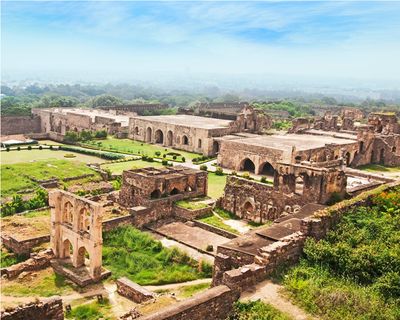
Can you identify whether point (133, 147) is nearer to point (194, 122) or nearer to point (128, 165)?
point (194, 122)

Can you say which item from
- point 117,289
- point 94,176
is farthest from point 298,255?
point 94,176

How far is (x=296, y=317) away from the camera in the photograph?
33.2 feet

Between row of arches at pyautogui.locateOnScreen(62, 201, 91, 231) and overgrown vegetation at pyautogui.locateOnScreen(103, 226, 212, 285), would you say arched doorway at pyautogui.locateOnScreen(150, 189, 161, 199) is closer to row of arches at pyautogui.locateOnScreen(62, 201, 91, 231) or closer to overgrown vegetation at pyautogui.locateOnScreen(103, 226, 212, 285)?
overgrown vegetation at pyautogui.locateOnScreen(103, 226, 212, 285)

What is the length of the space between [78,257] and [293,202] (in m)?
11.3

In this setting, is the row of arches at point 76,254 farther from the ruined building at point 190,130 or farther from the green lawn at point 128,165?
the ruined building at point 190,130

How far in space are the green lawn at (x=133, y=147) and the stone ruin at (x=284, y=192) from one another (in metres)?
21.5

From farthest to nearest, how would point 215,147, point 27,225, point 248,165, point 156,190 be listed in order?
point 215,147
point 248,165
point 156,190
point 27,225

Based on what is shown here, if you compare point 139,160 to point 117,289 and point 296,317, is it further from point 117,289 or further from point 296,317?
point 296,317

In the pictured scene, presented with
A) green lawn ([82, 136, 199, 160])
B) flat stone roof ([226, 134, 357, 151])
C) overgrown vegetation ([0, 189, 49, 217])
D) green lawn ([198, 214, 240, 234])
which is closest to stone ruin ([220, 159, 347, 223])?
green lawn ([198, 214, 240, 234])

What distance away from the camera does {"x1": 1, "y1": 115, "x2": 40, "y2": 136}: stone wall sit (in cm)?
6844

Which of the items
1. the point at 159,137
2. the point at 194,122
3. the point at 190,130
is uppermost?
the point at 194,122

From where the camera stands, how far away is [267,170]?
1663 inches

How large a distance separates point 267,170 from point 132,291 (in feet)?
87.4

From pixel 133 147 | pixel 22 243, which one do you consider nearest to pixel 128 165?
pixel 133 147
